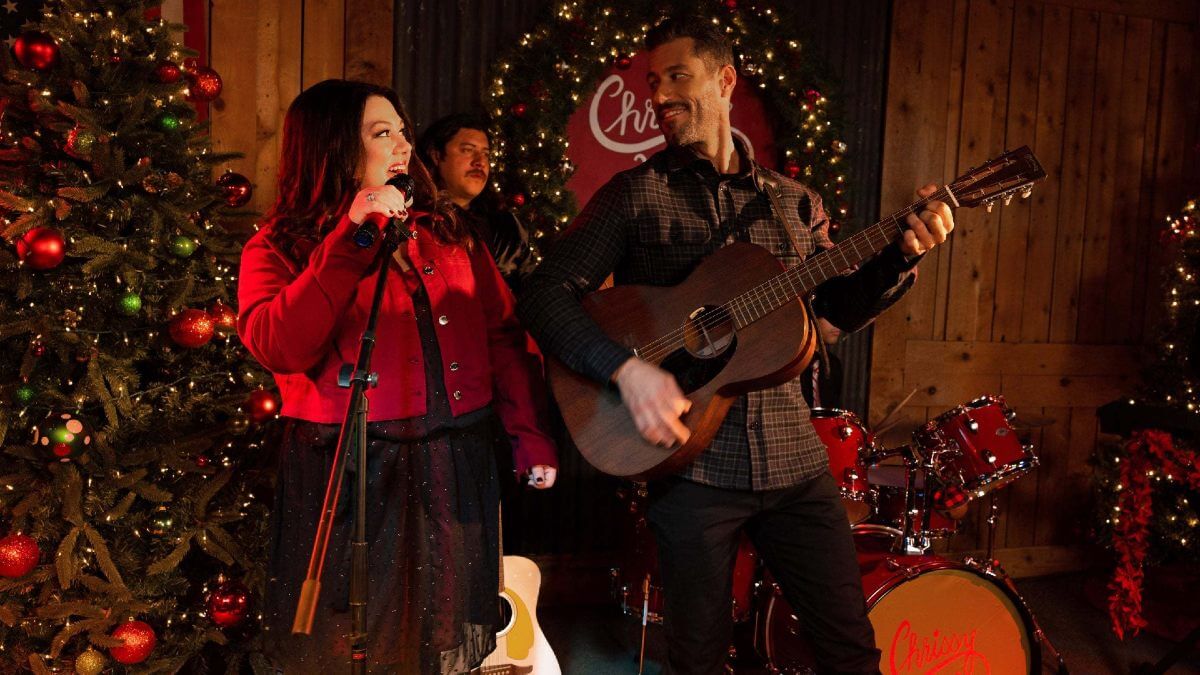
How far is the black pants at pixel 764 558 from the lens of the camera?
6.59ft

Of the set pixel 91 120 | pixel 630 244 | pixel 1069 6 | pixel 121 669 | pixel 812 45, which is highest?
pixel 1069 6

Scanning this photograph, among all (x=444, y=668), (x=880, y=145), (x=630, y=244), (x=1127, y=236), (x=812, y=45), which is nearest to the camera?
(x=444, y=668)

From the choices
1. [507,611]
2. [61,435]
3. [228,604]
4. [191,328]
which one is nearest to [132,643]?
[228,604]

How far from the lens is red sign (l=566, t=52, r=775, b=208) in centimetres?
404

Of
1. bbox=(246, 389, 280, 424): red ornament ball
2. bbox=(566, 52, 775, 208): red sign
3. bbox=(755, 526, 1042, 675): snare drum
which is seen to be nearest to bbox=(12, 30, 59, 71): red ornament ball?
bbox=(246, 389, 280, 424): red ornament ball

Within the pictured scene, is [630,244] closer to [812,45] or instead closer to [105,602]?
[105,602]

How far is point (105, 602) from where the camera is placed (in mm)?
2635

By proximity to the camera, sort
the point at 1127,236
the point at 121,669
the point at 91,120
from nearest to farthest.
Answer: the point at 91,120 < the point at 121,669 < the point at 1127,236

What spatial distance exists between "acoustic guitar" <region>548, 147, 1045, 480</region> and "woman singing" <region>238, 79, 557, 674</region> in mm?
294

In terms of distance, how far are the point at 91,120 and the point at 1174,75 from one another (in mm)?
5387

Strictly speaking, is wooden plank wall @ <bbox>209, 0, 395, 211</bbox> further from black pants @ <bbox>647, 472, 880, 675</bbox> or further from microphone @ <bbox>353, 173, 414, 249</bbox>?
black pants @ <bbox>647, 472, 880, 675</bbox>

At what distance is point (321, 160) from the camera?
1990 mm

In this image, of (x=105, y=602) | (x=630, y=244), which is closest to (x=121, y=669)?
(x=105, y=602)

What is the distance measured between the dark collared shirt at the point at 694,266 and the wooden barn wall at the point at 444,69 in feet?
6.23
